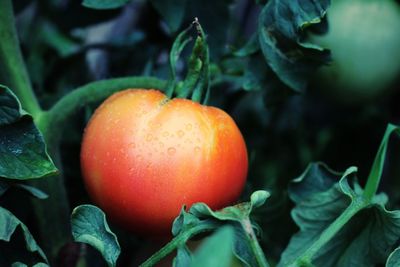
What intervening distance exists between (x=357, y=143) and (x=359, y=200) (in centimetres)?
60

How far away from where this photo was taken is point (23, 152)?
2.02 feet

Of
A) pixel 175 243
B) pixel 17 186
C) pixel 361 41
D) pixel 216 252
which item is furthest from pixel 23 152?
pixel 361 41

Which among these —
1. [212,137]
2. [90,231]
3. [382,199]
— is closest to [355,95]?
[382,199]

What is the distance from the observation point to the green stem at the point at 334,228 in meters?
0.60

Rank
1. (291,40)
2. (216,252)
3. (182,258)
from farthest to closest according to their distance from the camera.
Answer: (291,40), (182,258), (216,252)

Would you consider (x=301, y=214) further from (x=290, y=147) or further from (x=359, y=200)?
(x=290, y=147)

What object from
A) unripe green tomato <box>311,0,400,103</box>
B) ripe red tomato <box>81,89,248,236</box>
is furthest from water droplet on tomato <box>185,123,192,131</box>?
unripe green tomato <box>311,0,400,103</box>

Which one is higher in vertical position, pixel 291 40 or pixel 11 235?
pixel 291 40

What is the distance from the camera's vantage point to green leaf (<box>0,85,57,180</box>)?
61cm

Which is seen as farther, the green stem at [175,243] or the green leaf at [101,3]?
the green leaf at [101,3]

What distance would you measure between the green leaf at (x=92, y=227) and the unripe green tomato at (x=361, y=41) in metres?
0.45

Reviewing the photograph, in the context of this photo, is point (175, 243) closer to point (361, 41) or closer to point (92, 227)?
point (92, 227)

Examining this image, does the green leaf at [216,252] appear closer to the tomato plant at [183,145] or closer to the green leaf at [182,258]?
the tomato plant at [183,145]

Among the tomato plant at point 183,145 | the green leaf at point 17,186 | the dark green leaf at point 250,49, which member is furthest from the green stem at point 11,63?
the dark green leaf at point 250,49
